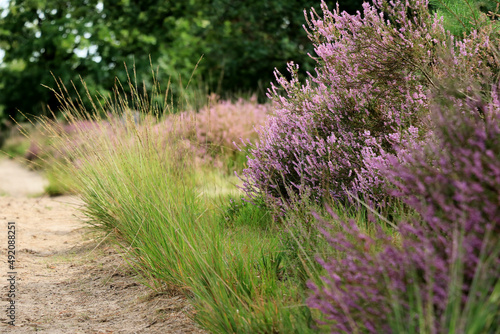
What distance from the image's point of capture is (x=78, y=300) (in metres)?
3.59

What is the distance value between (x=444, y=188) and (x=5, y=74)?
55.5 feet

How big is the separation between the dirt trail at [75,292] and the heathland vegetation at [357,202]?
20 cm

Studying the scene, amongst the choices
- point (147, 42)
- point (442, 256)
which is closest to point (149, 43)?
point (147, 42)

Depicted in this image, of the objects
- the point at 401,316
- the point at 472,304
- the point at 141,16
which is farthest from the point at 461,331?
the point at 141,16

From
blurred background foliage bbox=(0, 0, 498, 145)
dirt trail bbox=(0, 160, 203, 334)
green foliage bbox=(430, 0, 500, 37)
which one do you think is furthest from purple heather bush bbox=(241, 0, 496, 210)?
blurred background foliage bbox=(0, 0, 498, 145)

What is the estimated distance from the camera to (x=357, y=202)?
11.8 feet

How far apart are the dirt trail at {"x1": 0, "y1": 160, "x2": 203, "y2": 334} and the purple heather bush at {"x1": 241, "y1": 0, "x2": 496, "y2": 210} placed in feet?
3.67

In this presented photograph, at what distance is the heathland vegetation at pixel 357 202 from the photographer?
165cm

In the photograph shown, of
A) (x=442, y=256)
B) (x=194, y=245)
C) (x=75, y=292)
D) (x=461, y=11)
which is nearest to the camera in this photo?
(x=442, y=256)

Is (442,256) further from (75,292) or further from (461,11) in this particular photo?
(461,11)

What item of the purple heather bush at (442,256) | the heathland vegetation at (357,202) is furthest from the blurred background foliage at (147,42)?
the purple heather bush at (442,256)

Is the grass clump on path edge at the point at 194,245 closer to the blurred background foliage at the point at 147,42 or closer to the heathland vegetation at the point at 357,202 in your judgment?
the heathland vegetation at the point at 357,202

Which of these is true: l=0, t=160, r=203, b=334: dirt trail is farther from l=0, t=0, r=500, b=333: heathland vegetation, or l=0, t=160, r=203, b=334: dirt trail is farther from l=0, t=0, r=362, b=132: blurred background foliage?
l=0, t=0, r=362, b=132: blurred background foliage

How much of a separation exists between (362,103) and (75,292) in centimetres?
273
